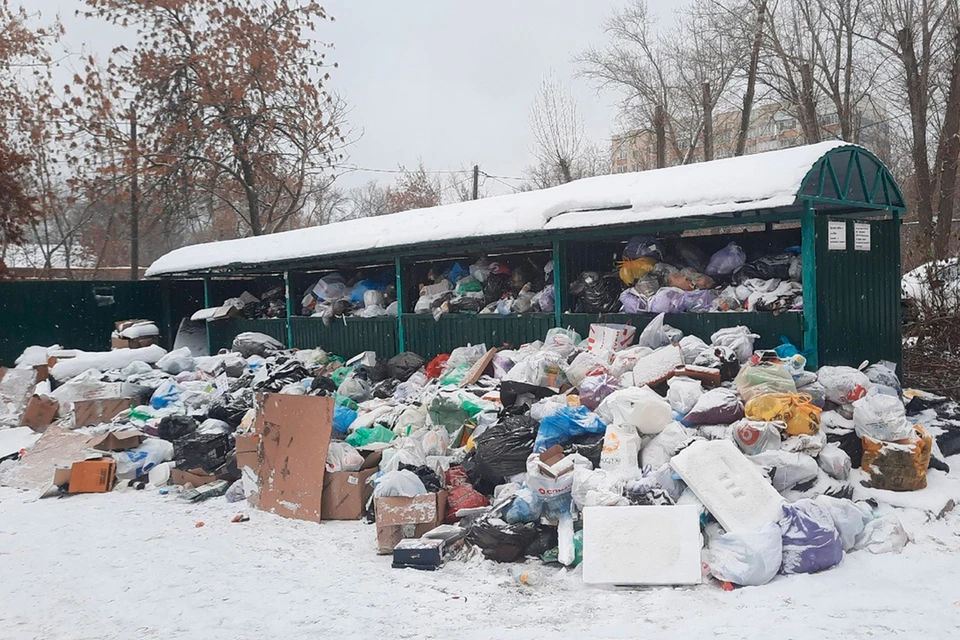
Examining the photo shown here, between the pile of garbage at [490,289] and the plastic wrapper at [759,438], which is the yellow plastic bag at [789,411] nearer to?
the plastic wrapper at [759,438]

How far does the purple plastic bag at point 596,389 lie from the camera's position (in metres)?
6.20

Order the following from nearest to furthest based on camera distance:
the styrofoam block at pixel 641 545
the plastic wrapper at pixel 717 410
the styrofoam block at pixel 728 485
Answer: the styrofoam block at pixel 641 545
the styrofoam block at pixel 728 485
the plastic wrapper at pixel 717 410

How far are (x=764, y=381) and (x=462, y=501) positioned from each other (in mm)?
2473

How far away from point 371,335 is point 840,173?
643 cm

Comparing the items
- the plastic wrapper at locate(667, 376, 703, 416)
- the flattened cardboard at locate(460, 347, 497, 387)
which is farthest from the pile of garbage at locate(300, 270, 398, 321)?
the plastic wrapper at locate(667, 376, 703, 416)

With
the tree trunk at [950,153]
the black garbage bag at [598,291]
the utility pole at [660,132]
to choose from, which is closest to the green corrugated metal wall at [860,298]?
the black garbage bag at [598,291]

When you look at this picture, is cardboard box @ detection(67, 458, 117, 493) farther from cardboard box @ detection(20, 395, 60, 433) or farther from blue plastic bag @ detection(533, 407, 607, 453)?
blue plastic bag @ detection(533, 407, 607, 453)

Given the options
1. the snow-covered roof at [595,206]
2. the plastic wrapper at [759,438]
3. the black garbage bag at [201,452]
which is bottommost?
the black garbage bag at [201,452]

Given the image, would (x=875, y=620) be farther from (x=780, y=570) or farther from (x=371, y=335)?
(x=371, y=335)

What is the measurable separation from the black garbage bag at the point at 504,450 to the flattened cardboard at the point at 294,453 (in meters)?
1.33

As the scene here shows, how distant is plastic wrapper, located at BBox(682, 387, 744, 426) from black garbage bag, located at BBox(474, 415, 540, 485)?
1.23 metres

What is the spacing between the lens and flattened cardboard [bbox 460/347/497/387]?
7699mm

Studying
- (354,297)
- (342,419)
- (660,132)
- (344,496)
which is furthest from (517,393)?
(660,132)

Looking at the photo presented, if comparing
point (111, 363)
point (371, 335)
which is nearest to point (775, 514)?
point (371, 335)
